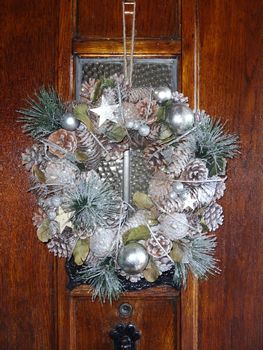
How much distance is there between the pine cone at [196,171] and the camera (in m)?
0.97

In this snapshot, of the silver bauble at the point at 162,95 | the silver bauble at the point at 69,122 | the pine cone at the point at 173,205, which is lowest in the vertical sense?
the pine cone at the point at 173,205

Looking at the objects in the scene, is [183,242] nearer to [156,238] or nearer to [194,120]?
[156,238]

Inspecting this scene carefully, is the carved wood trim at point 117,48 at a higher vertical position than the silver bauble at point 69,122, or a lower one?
higher

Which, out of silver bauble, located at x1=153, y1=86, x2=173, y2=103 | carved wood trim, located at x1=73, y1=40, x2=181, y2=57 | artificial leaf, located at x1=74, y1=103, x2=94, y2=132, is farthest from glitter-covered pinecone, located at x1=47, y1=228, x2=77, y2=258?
carved wood trim, located at x1=73, y1=40, x2=181, y2=57

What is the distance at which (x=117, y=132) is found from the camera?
989mm

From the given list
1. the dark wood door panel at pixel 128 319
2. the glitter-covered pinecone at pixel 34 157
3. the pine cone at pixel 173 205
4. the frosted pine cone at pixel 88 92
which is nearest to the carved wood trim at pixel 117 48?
the frosted pine cone at pixel 88 92

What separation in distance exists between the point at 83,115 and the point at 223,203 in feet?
1.29

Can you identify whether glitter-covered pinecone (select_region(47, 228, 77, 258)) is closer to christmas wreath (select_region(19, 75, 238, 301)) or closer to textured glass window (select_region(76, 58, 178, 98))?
christmas wreath (select_region(19, 75, 238, 301))

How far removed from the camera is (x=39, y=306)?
1167 millimetres

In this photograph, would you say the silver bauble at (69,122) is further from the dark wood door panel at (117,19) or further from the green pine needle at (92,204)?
the dark wood door panel at (117,19)

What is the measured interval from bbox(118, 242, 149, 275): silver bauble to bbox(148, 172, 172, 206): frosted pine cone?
0.10m

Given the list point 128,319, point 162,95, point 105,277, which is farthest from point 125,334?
point 162,95

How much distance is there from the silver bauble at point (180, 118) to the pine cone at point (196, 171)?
0.07m

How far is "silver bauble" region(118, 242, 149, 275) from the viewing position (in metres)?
0.95
